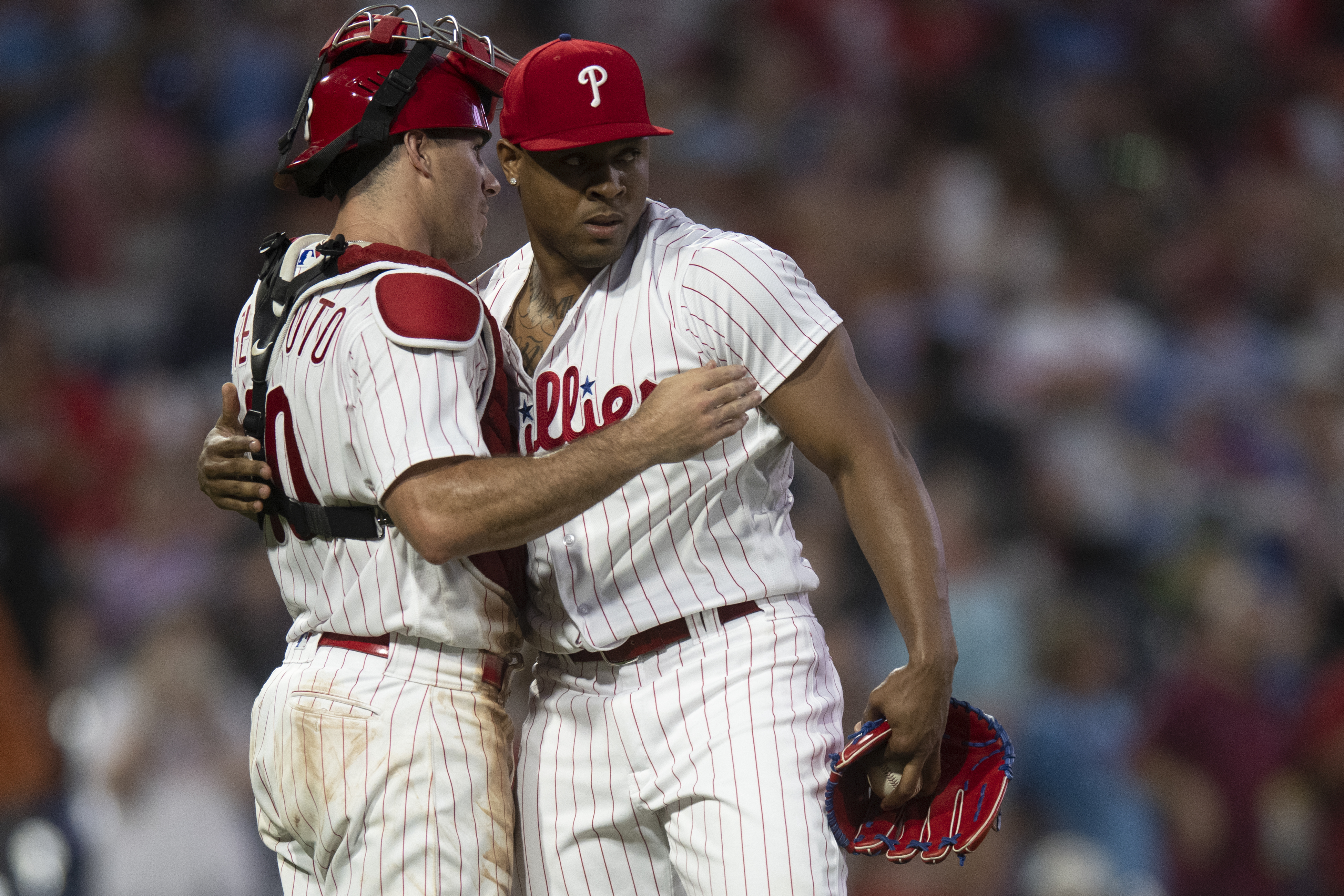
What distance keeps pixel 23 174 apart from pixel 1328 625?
6.62m

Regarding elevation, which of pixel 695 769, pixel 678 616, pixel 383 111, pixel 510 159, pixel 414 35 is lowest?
pixel 695 769

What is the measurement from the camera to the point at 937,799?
2.92m

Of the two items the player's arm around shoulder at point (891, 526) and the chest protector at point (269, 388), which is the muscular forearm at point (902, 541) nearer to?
the player's arm around shoulder at point (891, 526)

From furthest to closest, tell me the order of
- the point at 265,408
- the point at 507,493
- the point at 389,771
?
the point at 265,408 < the point at 389,771 < the point at 507,493

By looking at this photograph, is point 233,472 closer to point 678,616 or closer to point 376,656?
point 376,656

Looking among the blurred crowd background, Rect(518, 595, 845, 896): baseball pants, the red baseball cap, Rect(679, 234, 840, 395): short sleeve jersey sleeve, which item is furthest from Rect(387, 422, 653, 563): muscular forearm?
the blurred crowd background

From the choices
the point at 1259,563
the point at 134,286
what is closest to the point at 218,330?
the point at 134,286

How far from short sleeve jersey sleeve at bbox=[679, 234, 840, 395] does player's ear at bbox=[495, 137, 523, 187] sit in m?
0.44

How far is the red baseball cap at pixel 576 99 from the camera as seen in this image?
2.87 m

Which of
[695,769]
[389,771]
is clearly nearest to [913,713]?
[695,769]

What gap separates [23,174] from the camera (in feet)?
23.8

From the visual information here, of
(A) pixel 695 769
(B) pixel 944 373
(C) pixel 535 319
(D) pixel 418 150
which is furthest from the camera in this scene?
(B) pixel 944 373

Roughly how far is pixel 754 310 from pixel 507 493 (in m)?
0.61

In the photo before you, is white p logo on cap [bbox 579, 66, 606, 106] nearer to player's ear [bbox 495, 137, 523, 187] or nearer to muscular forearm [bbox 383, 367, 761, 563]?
player's ear [bbox 495, 137, 523, 187]
